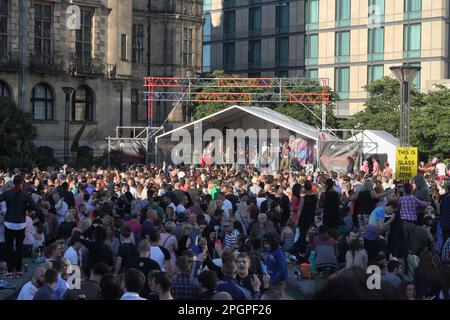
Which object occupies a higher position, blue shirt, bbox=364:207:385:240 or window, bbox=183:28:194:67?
window, bbox=183:28:194:67

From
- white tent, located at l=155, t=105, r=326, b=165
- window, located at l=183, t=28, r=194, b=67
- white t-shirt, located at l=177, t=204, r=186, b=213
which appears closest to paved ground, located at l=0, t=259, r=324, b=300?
white t-shirt, located at l=177, t=204, r=186, b=213

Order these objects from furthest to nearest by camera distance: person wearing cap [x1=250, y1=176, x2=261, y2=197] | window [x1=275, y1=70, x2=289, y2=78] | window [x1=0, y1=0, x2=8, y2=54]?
window [x1=275, y1=70, x2=289, y2=78]
window [x1=0, y1=0, x2=8, y2=54]
person wearing cap [x1=250, y1=176, x2=261, y2=197]

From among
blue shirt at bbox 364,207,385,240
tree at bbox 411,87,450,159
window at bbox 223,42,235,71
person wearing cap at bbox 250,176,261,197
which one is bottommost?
blue shirt at bbox 364,207,385,240

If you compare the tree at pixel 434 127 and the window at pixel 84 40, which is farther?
the window at pixel 84 40

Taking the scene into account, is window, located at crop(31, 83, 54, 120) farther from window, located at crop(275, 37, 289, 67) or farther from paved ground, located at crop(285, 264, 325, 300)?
paved ground, located at crop(285, 264, 325, 300)

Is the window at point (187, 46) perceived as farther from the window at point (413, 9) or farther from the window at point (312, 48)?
the window at point (413, 9)

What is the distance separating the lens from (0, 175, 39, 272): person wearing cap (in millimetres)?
16578

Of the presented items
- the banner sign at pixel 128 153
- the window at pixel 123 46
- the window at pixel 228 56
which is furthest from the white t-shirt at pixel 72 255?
the window at pixel 228 56

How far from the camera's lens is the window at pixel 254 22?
77938mm

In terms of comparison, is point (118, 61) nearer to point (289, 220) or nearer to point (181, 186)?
point (181, 186)

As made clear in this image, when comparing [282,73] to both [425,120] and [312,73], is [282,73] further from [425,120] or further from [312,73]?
[425,120]

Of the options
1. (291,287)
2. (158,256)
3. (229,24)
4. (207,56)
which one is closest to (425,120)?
(291,287)

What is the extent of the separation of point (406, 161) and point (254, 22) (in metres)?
61.6
